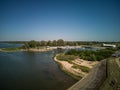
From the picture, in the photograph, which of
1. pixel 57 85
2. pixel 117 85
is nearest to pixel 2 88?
pixel 57 85

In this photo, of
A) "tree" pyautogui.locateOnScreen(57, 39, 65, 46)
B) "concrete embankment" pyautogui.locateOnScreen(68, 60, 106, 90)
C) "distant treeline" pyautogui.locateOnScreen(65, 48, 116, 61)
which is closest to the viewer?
"concrete embankment" pyautogui.locateOnScreen(68, 60, 106, 90)

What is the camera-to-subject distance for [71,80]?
811 inches

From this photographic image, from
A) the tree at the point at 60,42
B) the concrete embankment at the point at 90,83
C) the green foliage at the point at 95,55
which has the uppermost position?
the tree at the point at 60,42

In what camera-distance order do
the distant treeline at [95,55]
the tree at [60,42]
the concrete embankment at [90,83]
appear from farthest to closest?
the tree at [60,42] → the distant treeline at [95,55] → the concrete embankment at [90,83]

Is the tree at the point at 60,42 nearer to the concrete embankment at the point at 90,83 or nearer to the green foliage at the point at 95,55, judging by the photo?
the green foliage at the point at 95,55

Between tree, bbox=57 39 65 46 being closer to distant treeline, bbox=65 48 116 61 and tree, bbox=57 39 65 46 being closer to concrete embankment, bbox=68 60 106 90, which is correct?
distant treeline, bbox=65 48 116 61

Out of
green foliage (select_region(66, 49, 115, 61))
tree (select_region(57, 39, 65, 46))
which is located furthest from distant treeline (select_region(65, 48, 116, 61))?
tree (select_region(57, 39, 65, 46))

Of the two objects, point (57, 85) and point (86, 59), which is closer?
point (57, 85)

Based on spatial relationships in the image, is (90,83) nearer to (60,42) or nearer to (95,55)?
(95,55)

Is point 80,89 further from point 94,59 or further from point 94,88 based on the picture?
point 94,59

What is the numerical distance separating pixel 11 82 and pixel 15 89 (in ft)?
10.2

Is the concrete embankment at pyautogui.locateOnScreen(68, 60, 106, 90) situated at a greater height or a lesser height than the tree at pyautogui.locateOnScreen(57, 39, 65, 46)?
lesser

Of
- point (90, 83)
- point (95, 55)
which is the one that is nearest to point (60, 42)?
point (95, 55)

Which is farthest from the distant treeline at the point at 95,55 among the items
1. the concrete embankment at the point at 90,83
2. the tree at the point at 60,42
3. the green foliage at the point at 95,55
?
the tree at the point at 60,42
